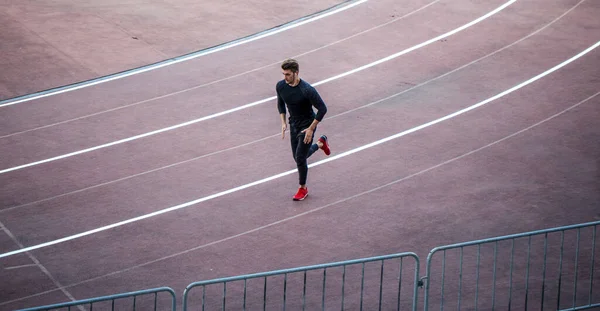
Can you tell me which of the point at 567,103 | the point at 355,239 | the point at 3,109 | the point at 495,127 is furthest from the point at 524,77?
the point at 3,109

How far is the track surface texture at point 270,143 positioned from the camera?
11.8m

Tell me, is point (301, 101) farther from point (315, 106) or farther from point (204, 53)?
point (204, 53)

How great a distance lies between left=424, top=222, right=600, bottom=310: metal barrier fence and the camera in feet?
33.7

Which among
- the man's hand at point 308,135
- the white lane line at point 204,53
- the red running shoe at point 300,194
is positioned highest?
the man's hand at point 308,135

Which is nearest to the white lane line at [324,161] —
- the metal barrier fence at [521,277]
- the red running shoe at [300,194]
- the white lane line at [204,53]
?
the red running shoe at [300,194]

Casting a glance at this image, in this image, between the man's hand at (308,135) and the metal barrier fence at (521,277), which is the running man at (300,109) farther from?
the metal barrier fence at (521,277)

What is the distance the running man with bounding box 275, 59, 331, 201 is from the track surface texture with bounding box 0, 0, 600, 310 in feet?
2.49

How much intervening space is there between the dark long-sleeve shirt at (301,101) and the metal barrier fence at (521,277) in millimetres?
2615

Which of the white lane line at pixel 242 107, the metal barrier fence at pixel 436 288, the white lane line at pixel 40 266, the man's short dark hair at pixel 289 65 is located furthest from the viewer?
the white lane line at pixel 242 107

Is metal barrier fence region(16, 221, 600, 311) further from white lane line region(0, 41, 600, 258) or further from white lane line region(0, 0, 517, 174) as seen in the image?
white lane line region(0, 0, 517, 174)

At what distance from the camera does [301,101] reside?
41.0 feet

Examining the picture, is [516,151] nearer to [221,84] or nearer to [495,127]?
[495,127]

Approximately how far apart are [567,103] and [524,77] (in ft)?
4.46

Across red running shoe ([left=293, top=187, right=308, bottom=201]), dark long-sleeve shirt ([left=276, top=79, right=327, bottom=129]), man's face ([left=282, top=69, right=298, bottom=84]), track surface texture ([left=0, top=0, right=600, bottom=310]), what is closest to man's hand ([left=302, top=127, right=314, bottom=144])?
dark long-sleeve shirt ([left=276, top=79, right=327, bottom=129])
